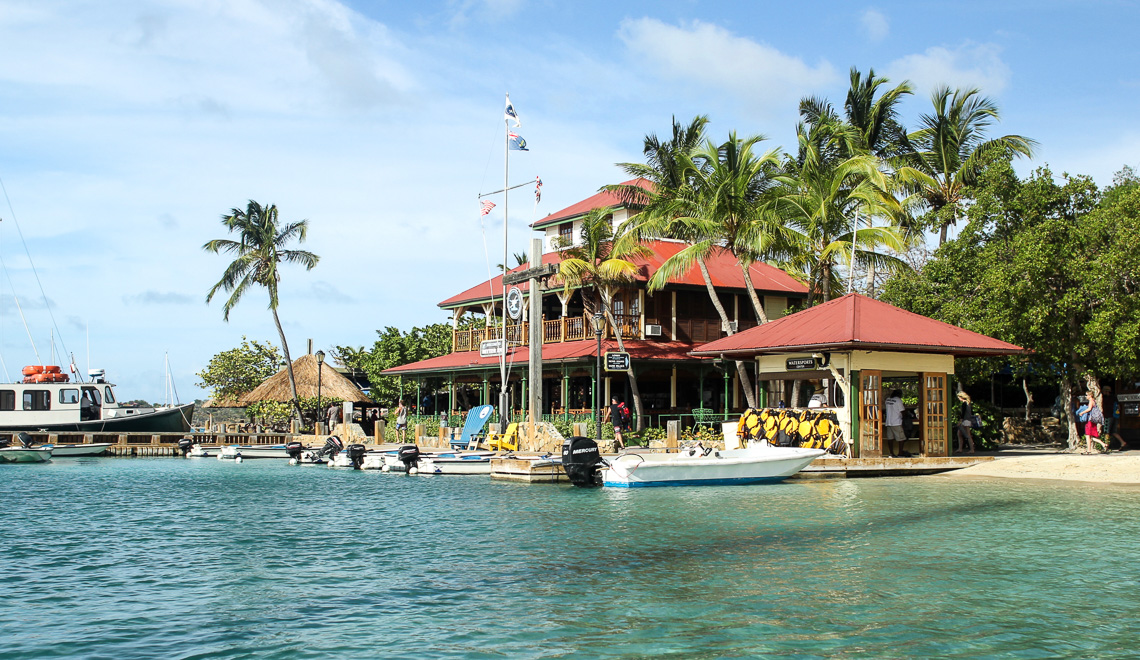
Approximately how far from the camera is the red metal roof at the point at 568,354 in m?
30.9

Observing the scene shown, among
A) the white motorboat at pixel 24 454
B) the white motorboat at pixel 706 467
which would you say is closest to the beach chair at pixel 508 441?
the white motorboat at pixel 706 467

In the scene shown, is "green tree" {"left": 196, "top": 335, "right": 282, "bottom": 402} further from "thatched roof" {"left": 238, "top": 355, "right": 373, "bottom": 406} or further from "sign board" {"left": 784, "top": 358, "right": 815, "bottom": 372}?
"sign board" {"left": 784, "top": 358, "right": 815, "bottom": 372}

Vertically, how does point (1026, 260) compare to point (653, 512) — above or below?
above

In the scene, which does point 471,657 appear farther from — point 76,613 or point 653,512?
point 653,512

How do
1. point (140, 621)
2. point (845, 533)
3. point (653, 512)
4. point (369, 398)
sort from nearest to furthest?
point (140, 621)
point (845, 533)
point (653, 512)
point (369, 398)

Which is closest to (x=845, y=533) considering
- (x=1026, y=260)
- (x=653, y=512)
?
(x=653, y=512)

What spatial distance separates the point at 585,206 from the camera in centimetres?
3875

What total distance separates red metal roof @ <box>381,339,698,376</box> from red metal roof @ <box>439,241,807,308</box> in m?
2.26

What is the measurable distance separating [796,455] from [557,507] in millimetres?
6205

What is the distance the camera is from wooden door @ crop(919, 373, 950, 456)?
22672 millimetres

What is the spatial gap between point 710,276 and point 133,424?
25.2 m

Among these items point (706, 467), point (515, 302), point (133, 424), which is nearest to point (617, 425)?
point (515, 302)

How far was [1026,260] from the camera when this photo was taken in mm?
22391

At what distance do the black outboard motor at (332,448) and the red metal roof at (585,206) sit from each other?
37.9 feet
